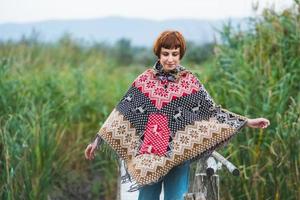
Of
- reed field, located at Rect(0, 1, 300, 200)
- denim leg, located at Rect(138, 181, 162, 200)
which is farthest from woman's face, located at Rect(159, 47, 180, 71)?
reed field, located at Rect(0, 1, 300, 200)

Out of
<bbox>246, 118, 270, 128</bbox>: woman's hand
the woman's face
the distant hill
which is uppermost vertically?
the woman's face

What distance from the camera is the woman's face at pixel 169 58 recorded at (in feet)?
14.7

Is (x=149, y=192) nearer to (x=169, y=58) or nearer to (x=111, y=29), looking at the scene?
(x=169, y=58)

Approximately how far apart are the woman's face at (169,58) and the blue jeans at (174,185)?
508 millimetres

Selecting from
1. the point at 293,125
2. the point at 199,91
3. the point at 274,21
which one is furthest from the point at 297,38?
the point at 199,91

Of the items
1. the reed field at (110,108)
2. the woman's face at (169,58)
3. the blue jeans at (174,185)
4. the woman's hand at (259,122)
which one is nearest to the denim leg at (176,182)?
the blue jeans at (174,185)

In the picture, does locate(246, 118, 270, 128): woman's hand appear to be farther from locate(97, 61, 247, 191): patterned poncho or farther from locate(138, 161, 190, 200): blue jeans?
locate(138, 161, 190, 200): blue jeans

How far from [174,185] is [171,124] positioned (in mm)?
322

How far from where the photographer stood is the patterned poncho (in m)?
4.46

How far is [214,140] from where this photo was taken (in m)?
4.50

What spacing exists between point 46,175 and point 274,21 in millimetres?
2501

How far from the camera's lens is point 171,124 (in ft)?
14.8

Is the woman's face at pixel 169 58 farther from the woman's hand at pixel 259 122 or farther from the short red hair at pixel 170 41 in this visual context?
the woman's hand at pixel 259 122

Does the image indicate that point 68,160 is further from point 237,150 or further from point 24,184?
point 237,150
